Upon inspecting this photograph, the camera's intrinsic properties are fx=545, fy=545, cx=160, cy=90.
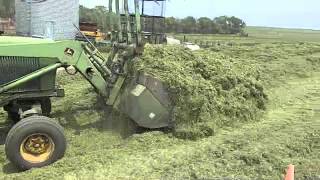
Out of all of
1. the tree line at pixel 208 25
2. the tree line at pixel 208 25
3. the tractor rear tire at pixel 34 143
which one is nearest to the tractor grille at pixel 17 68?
the tractor rear tire at pixel 34 143

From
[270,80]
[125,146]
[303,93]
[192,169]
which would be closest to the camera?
[192,169]

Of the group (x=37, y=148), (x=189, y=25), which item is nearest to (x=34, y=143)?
(x=37, y=148)

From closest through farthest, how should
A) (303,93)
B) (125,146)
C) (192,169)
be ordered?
(192,169)
(125,146)
(303,93)

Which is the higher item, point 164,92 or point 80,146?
point 164,92

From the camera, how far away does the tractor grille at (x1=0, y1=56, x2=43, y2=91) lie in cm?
793

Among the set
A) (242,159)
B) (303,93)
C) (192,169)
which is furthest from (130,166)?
(303,93)

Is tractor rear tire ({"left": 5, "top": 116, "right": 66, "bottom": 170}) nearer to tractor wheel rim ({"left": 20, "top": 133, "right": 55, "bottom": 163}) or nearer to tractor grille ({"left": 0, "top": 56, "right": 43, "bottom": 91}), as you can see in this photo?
tractor wheel rim ({"left": 20, "top": 133, "right": 55, "bottom": 163})

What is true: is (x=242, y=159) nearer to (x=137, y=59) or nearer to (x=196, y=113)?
(x=196, y=113)

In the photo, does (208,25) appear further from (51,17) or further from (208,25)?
A: (51,17)

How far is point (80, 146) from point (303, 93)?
6.05 meters

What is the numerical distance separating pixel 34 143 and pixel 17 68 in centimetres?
128

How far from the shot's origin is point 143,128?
8.72 m

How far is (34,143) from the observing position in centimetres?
739

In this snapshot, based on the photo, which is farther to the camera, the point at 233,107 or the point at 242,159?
the point at 233,107
